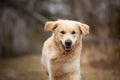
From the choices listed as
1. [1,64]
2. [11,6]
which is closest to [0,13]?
[11,6]

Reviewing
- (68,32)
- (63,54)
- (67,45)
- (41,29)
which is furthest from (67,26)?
(41,29)

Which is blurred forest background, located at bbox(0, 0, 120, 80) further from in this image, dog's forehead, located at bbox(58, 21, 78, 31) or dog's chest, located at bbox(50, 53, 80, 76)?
dog's forehead, located at bbox(58, 21, 78, 31)

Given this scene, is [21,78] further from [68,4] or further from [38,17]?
[68,4]

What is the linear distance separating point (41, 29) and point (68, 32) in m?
10.2

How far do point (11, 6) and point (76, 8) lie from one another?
228 centimetres

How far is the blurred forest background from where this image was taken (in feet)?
53.1

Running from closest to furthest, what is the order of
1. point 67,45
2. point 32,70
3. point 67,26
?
1. point 67,45
2. point 67,26
3. point 32,70

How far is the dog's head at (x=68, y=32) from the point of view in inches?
344

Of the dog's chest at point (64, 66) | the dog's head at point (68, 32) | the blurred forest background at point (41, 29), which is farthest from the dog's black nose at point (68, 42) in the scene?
the blurred forest background at point (41, 29)

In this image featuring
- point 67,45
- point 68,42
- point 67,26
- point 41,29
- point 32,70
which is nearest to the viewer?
point 68,42

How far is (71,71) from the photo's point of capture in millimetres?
9141

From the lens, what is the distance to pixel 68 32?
28.9ft

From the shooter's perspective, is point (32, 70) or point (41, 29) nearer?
point (32, 70)

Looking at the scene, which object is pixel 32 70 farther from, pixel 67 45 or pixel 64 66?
pixel 67 45
